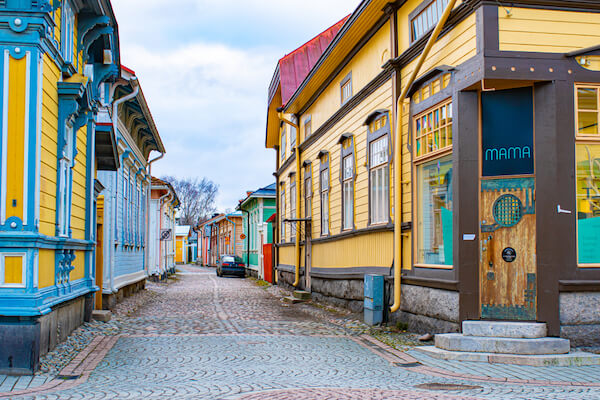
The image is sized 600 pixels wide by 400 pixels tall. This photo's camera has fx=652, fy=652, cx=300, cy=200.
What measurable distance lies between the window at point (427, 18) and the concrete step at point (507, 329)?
4.77 m

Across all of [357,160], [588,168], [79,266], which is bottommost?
[79,266]

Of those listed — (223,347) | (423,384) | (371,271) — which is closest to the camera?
(423,384)

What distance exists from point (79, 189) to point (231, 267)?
2634 cm

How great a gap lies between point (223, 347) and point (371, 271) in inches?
172

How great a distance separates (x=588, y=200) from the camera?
8969 mm

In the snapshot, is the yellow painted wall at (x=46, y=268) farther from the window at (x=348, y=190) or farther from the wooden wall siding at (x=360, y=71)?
the window at (x=348, y=190)

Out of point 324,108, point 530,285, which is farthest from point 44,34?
point 324,108

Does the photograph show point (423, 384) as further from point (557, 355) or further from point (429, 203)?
point (429, 203)

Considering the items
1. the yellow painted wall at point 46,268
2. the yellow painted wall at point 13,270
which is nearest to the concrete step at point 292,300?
the yellow painted wall at point 46,268

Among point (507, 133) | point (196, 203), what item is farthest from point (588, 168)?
point (196, 203)

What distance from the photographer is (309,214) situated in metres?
19.6

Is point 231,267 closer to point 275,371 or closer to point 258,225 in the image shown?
point 258,225

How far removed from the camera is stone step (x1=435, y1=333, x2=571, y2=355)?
8406 millimetres

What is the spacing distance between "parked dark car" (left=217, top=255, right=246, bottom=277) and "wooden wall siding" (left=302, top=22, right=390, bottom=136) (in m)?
19.4
